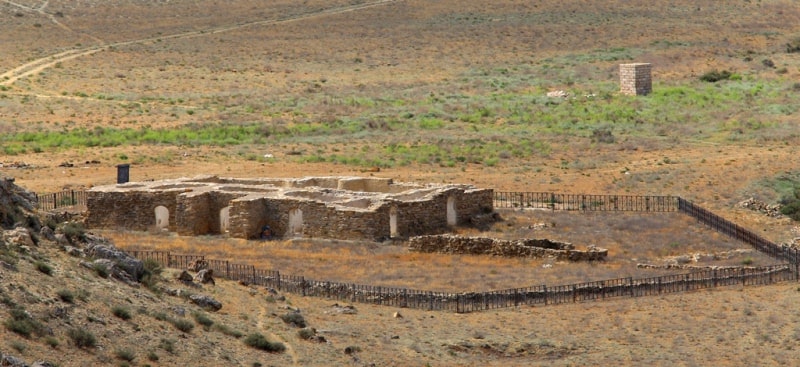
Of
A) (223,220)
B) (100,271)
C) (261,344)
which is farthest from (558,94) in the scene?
(261,344)

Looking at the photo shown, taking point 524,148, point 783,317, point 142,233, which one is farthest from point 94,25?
point 783,317

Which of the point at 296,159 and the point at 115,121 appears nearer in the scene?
the point at 296,159

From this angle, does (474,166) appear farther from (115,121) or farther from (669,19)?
(669,19)

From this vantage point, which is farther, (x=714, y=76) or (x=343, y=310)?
(x=714, y=76)

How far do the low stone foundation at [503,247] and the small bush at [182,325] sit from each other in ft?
44.1

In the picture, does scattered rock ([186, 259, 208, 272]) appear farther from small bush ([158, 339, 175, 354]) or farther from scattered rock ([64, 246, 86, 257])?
small bush ([158, 339, 175, 354])

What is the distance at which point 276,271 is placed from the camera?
120ft

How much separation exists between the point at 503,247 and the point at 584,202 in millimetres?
7118

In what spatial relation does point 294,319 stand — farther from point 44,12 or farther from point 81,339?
point 44,12

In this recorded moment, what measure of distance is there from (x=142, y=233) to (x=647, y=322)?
49.9 feet

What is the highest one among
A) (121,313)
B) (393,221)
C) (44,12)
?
(44,12)

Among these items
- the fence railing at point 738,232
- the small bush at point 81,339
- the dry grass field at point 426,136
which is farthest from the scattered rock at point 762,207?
the small bush at point 81,339

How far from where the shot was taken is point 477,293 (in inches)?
1347

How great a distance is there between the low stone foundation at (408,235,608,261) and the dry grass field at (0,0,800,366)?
53 centimetres
